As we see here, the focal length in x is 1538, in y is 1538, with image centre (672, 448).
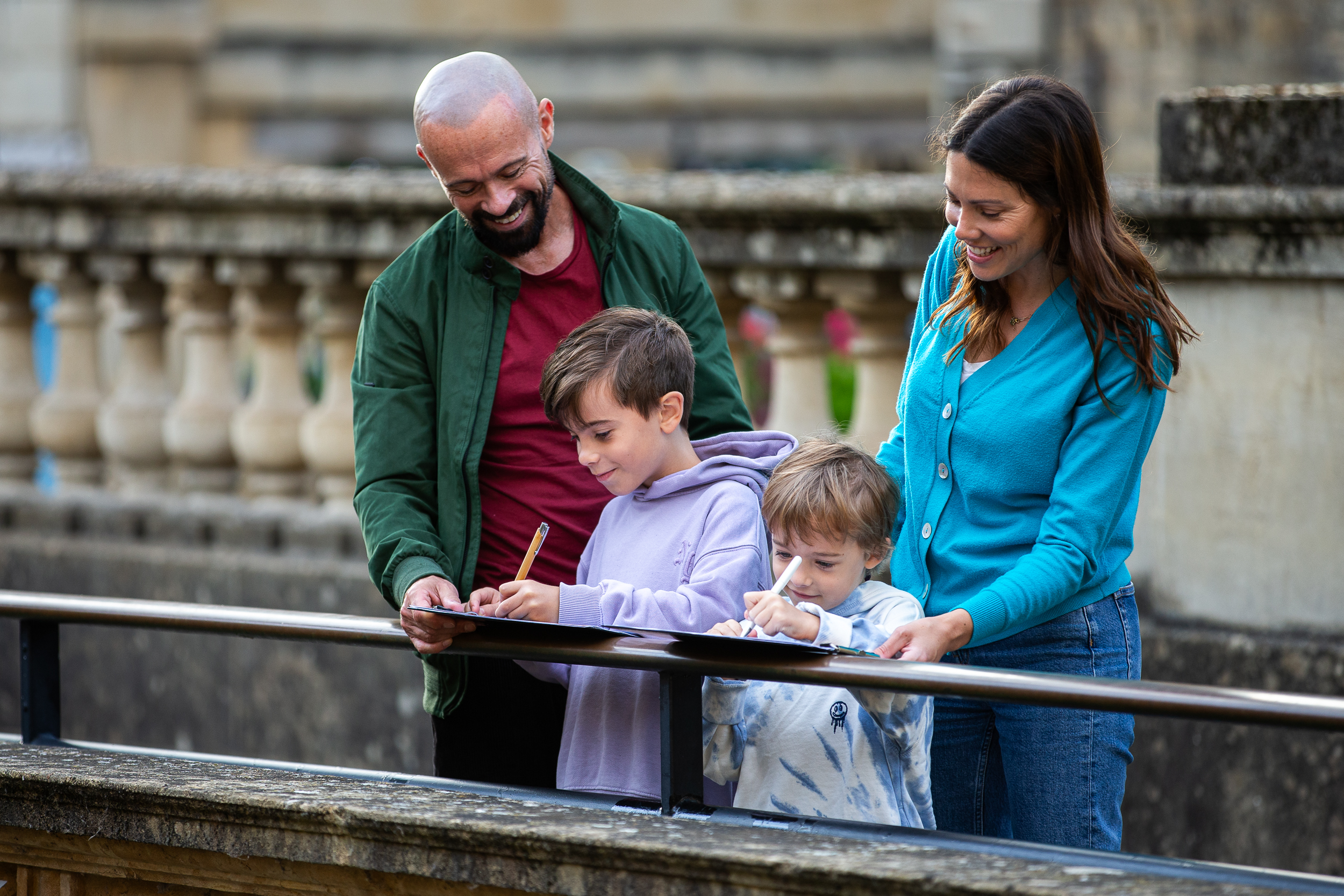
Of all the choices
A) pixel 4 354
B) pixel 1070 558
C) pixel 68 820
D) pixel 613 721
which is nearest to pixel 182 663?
pixel 4 354

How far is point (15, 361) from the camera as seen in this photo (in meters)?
4.77

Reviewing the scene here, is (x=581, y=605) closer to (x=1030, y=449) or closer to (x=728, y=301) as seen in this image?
(x=1030, y=449)

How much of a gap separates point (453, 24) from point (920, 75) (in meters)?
4.33

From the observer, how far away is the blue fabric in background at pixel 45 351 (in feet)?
16.1

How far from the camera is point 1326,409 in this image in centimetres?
339

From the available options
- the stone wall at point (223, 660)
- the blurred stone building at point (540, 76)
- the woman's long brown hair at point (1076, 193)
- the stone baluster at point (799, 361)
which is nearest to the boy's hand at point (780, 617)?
the woman's long brown hair at point (1076, 193)

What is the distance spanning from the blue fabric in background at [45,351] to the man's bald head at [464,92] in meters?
2.83

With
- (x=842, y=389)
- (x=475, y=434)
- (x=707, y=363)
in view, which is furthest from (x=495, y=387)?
(x=842, y=389)

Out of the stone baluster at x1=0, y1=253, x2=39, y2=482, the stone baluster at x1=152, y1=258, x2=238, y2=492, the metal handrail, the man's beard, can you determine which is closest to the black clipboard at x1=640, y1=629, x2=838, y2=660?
the metal handrail

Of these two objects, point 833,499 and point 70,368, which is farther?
point 70,368

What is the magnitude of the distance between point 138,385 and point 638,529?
2721mm

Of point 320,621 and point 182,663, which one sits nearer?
point 320,621

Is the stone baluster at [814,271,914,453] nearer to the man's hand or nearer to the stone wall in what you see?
the stone wall

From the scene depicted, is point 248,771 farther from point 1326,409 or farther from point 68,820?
point 1326,409
